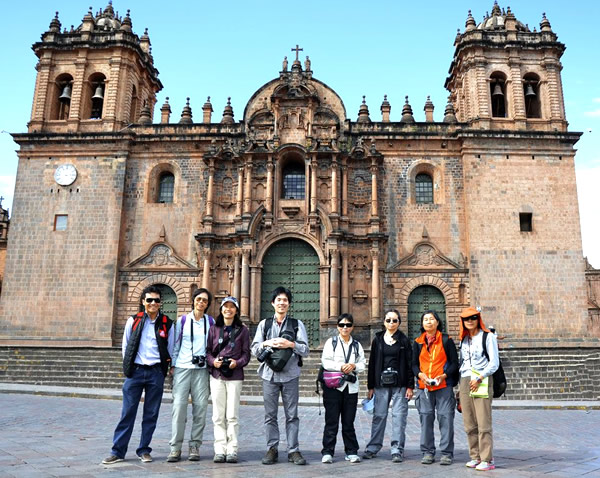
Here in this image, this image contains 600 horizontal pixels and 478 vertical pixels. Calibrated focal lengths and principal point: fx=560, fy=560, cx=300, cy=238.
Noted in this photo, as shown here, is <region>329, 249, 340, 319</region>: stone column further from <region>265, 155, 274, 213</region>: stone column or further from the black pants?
the black pants

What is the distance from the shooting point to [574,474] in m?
5.80

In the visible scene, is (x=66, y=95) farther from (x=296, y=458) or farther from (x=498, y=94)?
(x=296, y=458)

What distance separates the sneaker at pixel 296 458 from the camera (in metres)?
6.18

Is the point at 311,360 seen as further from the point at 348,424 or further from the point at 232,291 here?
the point at 348,424

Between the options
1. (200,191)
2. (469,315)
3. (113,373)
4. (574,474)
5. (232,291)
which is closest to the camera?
(574,474)

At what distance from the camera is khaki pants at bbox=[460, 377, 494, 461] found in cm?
619

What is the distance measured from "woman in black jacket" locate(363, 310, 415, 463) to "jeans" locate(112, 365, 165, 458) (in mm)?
2563

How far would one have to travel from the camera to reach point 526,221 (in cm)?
2248

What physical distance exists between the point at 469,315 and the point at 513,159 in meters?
18.1

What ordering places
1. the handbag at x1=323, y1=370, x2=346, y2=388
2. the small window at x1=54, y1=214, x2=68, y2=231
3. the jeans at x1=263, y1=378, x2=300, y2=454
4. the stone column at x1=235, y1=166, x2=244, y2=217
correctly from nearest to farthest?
1. the jeans at x1=263, y1=378, x2=300, y2=454
2. the handbag at x1=323, y1=370, x2=346, y2=388
3. the stone column at x1=235, y1=166, x2=244, y2=217
4. the small window at x1=54, y1=214, x2=68, y2=231

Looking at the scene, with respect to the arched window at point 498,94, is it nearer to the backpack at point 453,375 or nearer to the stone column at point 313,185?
the stone column at point 313,185

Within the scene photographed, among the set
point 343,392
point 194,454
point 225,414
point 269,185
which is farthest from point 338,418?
point 269,185

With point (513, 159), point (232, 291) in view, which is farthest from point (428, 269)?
point (232, 291)

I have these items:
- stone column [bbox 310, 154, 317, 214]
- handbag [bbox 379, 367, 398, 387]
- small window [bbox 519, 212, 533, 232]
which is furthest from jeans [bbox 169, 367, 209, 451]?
small window [bbox 519, 212, 533, 232]
